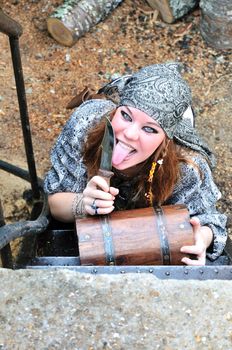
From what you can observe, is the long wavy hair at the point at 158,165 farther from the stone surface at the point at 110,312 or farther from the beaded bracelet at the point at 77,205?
the stone surface at the point at 110,312

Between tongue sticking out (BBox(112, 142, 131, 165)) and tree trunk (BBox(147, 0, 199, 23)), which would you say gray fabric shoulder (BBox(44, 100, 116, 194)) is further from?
tree trunk (BBox(147, 0, 199, 23))

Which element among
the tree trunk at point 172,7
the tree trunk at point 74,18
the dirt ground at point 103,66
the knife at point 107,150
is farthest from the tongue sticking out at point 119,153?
the tree trunk at point 172,7

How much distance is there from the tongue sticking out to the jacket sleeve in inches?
18.7

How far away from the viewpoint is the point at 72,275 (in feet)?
6.30

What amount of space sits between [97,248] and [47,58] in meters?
2.66

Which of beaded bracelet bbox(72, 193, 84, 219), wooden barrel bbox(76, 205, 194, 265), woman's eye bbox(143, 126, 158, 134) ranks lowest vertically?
beaded bracelet bbox(72, 193, 84, 219)

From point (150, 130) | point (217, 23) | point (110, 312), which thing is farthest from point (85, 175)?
point (217, 23)

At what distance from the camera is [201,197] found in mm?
3207

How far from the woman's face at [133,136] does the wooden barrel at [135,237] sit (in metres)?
0.23

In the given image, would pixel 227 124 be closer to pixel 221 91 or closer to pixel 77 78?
pixel 221 91

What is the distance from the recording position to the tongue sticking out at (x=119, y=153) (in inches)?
104

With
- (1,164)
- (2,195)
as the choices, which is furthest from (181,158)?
(2,195)

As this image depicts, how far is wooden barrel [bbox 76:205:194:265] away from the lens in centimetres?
261

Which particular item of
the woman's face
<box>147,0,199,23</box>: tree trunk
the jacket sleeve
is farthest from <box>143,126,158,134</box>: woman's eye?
<box>147,0,199,23</box>: tree trunk
